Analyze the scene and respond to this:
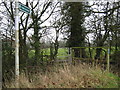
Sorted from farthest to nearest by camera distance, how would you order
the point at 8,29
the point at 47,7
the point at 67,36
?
1. the point at 67,36
2. the point at 47,7
3. the point at 8,29

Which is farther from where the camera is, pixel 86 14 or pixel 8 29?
pixel 86 14

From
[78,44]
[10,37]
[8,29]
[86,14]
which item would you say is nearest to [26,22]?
[8,29]

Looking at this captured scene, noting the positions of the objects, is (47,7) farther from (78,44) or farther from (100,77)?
(100,77)

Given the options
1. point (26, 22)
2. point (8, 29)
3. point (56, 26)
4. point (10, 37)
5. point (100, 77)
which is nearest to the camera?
point (100, 77)

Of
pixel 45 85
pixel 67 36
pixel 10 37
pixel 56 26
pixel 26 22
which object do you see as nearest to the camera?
pixel 45 85

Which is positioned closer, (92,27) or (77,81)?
(77,81)

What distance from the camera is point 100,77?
3627 millimetres

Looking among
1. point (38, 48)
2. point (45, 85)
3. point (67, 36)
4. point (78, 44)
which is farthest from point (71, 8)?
point (45, 85)

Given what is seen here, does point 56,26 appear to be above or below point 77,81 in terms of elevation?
above

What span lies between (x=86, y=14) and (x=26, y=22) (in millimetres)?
4562

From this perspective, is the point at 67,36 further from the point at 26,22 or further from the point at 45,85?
the point at 45,85

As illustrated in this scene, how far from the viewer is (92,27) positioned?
902 cm

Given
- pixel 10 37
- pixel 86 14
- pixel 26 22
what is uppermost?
pixel 86 14

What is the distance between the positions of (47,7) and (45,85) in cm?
611
